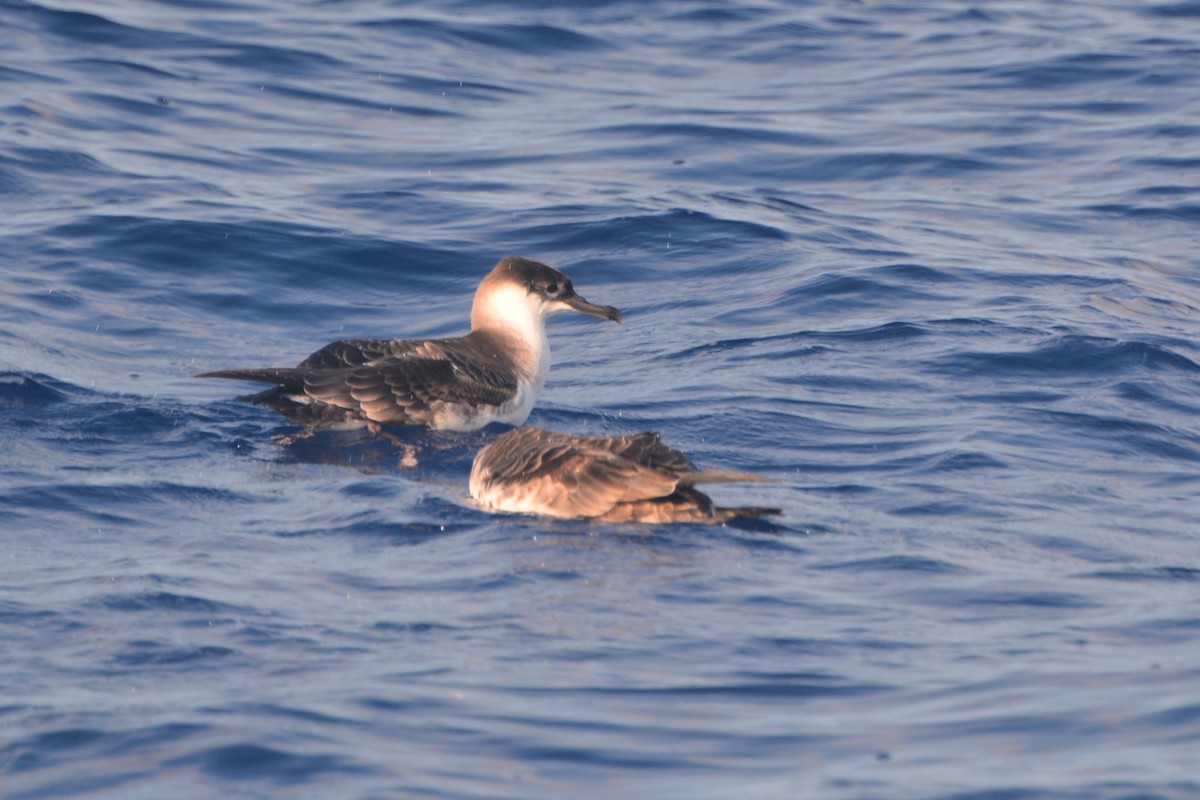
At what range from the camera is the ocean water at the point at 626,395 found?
5859 mm

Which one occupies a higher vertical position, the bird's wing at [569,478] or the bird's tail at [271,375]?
the bird's tail at [271,375]

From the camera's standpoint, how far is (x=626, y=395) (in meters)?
10.8

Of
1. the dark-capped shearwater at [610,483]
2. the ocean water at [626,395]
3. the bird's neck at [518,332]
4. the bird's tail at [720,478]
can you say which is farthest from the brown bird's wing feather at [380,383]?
the bird's tail at [720,478]

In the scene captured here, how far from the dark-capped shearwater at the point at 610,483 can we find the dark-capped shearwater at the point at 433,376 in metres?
1.72

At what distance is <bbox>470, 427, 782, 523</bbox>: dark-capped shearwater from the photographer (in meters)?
7.82

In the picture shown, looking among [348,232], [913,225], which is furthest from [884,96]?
[348,232]

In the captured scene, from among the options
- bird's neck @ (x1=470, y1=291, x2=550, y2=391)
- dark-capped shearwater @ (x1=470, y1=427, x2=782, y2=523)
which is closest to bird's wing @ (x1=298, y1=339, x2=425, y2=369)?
bird's neck @ (x1=470, y1=291, x2=550, y2=391)

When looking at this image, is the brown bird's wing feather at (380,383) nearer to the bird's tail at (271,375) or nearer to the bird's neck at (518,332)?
the bird's tail at (271,375)

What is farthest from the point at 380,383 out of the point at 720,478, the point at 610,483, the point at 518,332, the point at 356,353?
the point at 720,478

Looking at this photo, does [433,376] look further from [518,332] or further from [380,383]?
[518,332]

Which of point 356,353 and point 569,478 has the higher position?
point 356,353

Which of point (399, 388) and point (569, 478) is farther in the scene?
point (399, 388)

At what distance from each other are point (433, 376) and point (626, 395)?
1.43 m

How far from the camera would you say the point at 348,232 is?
1389cm
